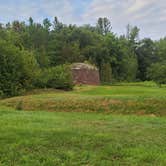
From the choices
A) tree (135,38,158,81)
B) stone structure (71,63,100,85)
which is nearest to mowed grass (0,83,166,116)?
stone structure (71,63,100,85)

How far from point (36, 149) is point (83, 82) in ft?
109

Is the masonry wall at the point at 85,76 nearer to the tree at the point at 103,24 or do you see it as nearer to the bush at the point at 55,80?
the bush at the point at 55,80

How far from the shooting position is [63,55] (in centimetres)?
5006

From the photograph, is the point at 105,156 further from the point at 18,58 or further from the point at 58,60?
the point at 58,60

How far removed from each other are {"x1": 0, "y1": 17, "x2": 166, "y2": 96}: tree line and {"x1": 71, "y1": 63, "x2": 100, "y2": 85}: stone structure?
2862mm

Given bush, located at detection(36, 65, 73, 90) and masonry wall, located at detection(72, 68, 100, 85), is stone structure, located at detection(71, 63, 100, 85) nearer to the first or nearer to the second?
masonry wall, located at detection(72, 68, 100, 85)

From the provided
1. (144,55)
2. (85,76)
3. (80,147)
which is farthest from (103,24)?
(80,147)

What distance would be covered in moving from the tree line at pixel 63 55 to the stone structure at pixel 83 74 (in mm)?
2862

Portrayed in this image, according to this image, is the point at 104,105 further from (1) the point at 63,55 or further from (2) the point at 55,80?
(1) the point at 63,55

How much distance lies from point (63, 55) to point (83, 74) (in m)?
12.3

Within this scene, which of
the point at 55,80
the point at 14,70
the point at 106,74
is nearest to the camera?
the point at 14,70

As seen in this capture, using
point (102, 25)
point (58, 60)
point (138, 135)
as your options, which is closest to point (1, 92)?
point (138, 135)

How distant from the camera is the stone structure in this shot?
37997mm

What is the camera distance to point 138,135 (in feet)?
23.0
